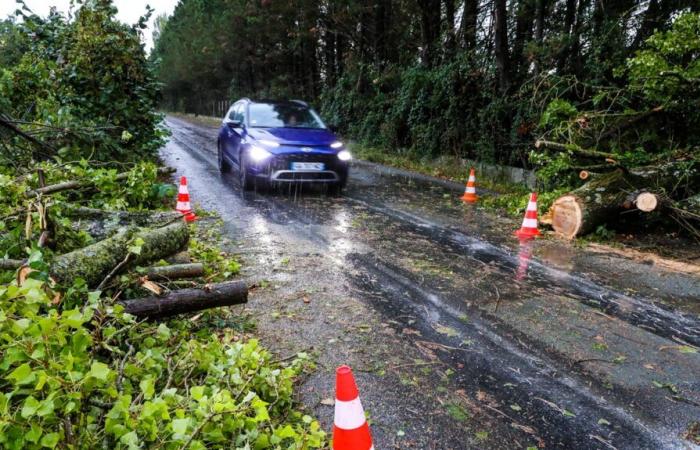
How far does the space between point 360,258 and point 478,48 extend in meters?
10.9

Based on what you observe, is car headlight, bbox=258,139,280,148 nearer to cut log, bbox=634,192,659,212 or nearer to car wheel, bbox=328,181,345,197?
car wheel, bbox=328,181,345,197

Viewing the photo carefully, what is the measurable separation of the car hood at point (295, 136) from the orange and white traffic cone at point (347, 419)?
7158 millimetres

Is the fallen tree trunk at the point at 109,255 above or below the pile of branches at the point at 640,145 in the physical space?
below

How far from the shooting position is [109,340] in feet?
8.71

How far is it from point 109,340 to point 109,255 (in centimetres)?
84

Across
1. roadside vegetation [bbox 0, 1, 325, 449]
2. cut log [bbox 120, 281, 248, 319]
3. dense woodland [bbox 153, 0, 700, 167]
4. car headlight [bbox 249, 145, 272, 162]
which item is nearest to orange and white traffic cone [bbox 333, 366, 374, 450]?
roadside vegetation [bbox 0, 1, 325, 449]

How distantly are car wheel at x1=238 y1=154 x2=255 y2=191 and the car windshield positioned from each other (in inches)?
32.5

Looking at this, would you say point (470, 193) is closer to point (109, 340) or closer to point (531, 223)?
point (531, 223)

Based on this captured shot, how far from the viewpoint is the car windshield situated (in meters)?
9.53

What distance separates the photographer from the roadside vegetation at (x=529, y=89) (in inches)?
285

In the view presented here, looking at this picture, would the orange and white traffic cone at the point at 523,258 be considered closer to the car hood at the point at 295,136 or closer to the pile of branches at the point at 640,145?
the pile of branches at the point at 640,145

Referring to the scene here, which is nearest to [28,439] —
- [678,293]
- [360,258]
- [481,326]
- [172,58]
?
[481,326]

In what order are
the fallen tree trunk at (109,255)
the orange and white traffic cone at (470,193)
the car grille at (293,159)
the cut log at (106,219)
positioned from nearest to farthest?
the fallen tree trunk at (109,255) < the cut log at (106,219) < the car grille at (293,159) < the orange and white traffic cone at (470,193)

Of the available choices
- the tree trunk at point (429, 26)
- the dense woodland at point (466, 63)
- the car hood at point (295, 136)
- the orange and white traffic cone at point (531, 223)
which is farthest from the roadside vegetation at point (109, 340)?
the tree trunk at point (429, 26)
